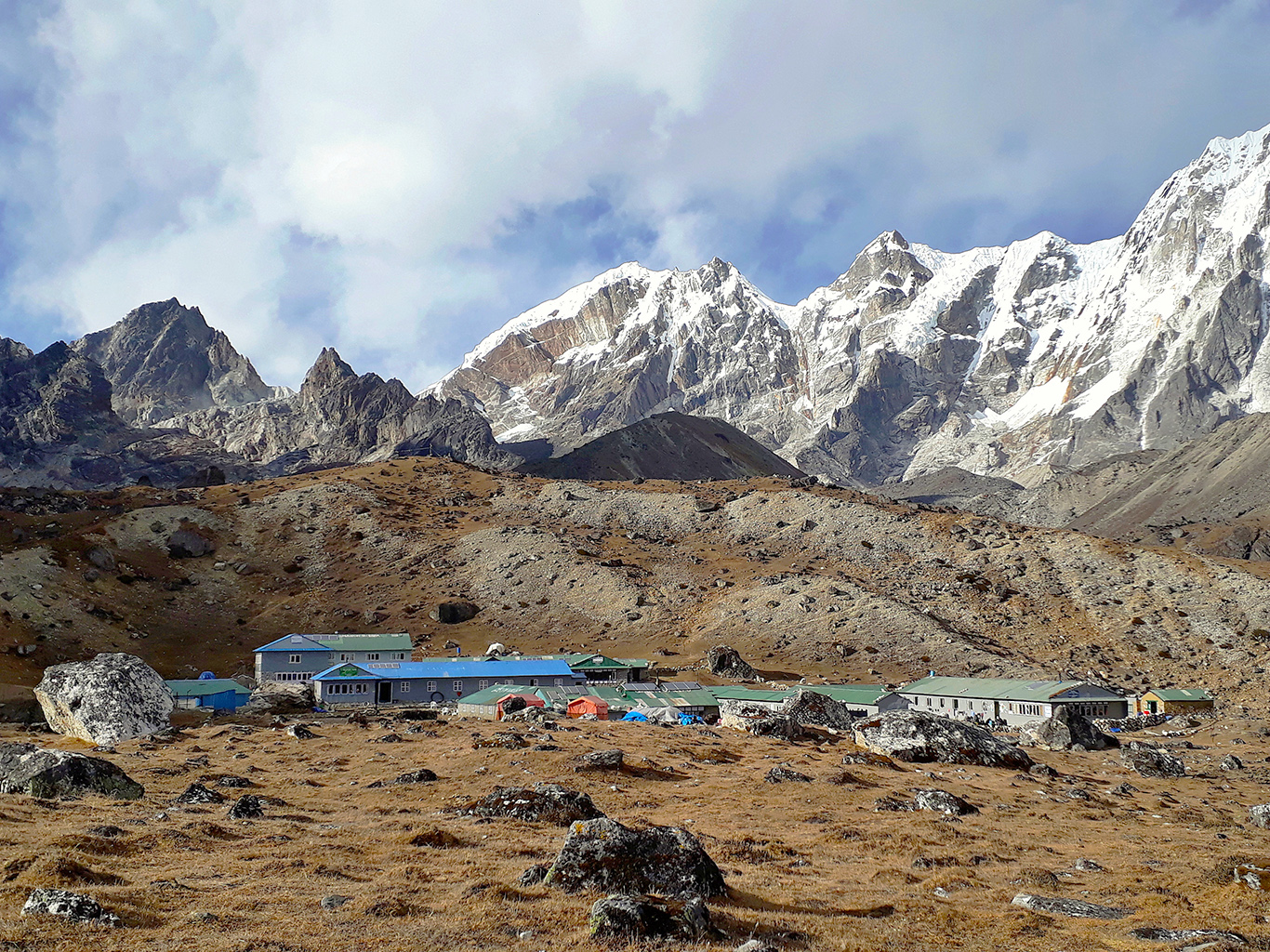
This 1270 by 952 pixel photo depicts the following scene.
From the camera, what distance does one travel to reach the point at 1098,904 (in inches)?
842

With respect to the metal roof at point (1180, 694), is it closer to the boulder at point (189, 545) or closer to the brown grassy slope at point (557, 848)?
the brown grassy slope at point (557, 848)

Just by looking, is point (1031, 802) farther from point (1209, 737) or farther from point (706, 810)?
point (1209, 737)

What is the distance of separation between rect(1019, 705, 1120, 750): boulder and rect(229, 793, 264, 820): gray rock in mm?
56856

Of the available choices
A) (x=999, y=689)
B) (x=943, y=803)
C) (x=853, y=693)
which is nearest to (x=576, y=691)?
(x=853, y=693)

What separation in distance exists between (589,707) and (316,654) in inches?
1348

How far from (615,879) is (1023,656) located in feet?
310

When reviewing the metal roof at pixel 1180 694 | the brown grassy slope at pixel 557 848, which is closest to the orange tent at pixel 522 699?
the brown grassy slope at pixel 557 848

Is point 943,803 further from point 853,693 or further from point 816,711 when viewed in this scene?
point 853,693

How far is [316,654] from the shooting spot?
88.7m

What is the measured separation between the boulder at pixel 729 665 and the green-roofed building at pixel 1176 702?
3811 centimetres

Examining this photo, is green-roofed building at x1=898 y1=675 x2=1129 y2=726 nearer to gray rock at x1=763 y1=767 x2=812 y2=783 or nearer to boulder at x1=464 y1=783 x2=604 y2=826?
gray rock at x1=763 y1=767 x2=812 y2=783

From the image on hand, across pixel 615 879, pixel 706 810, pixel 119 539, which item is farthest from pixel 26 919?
pixel 119 539

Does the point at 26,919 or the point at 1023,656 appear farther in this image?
the point at 1023,656

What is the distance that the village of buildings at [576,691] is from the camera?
2854 inches
